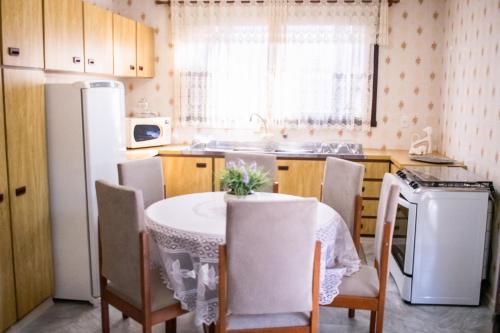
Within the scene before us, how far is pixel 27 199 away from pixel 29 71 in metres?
0.76

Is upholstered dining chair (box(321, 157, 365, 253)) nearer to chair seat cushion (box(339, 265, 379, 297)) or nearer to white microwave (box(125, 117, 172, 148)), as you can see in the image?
chair seat cushion (box(339, 265, 379, 297))

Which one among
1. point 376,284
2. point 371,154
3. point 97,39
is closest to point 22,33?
point 97,39

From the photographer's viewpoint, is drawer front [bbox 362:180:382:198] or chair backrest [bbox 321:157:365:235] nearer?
chair backrest [bbox 321:157:365:235]

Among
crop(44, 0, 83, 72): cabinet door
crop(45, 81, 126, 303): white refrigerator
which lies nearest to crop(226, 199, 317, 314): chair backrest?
crop(45, 81, 126, 303): white refrigerator

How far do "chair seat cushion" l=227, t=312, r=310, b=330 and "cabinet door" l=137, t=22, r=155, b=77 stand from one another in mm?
3127

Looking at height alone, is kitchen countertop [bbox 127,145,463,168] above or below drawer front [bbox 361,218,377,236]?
above

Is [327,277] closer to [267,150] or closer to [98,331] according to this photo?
[98,331]

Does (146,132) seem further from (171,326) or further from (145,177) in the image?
(171,326)

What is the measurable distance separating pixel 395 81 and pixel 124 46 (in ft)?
8.64

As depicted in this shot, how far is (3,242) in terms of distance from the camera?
2.69 m

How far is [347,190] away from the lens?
3084 mm

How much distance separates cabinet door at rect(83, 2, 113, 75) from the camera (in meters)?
3.59

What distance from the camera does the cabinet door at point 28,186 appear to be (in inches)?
108

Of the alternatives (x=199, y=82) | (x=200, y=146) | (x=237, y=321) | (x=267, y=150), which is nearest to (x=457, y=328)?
(x=237, y=321)
